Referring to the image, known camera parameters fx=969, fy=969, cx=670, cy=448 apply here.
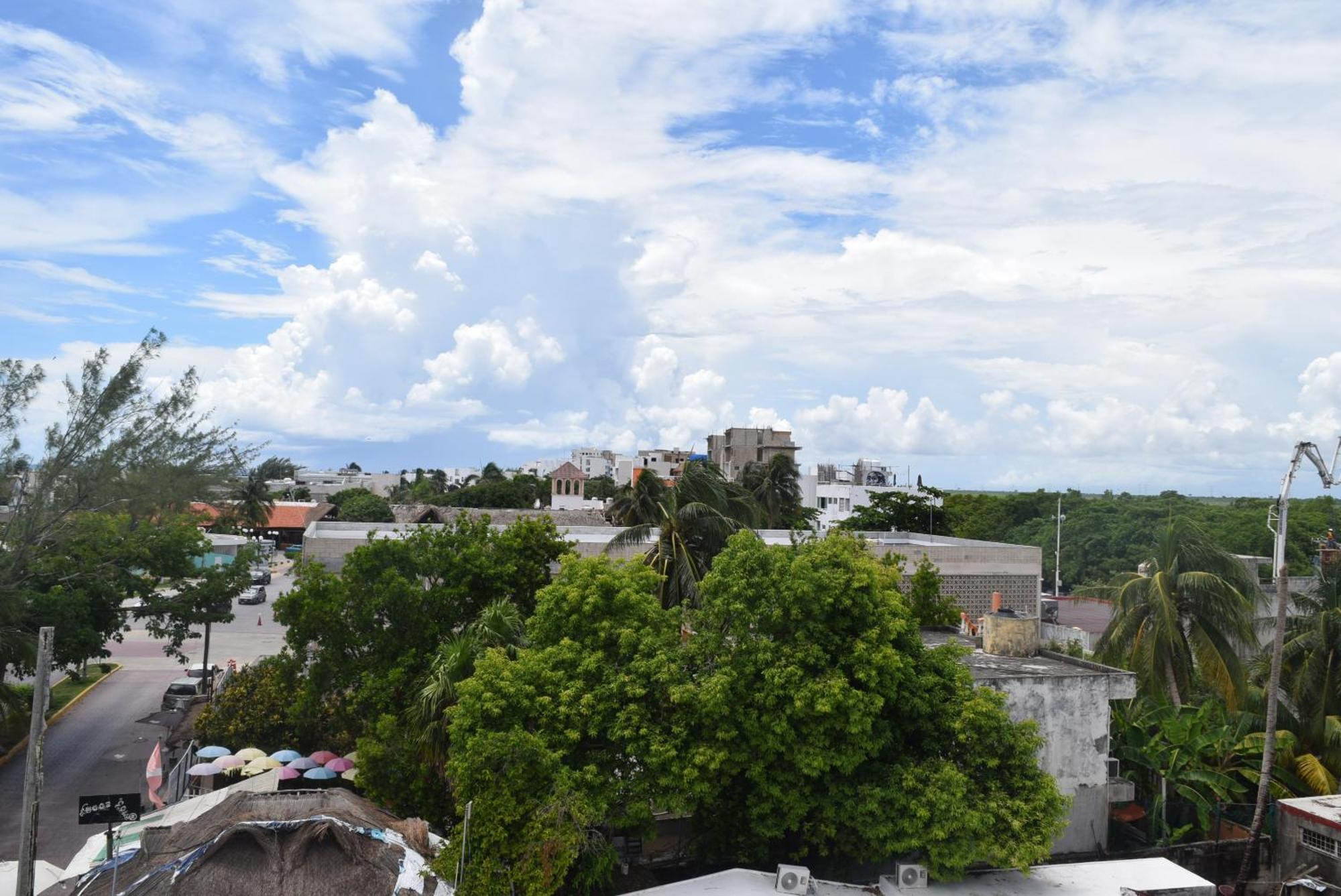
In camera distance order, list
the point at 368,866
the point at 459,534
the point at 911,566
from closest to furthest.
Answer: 1. the point at 368,866
2. the point at 459,534
3. the point at 911,566

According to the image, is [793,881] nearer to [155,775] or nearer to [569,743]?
[569,743]

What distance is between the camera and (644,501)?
28.9 meters

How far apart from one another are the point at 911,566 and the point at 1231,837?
1664cm

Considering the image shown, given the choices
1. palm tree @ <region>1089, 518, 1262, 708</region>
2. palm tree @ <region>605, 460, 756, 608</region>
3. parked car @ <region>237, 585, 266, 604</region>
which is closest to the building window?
palm tree @ <region>1089, 518, 1262, 708</region>

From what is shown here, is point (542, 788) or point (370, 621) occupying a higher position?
point (370, 621)

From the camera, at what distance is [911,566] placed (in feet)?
125

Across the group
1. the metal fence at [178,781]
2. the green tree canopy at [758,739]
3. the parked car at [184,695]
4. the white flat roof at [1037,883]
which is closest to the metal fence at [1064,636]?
the white flat roof at [1037,883]

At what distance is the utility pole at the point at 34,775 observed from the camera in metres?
13.3

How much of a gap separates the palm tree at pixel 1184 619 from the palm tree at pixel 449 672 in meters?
17.1

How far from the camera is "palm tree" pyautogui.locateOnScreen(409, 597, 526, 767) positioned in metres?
18.7

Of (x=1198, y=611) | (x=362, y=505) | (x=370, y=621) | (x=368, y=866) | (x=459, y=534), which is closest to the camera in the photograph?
(x=368, y=866)

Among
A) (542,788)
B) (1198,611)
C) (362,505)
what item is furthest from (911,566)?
(362,505)

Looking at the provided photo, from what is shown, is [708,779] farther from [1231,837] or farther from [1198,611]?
[1198,611]

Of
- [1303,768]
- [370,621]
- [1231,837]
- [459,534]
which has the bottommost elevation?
[1231,837]
